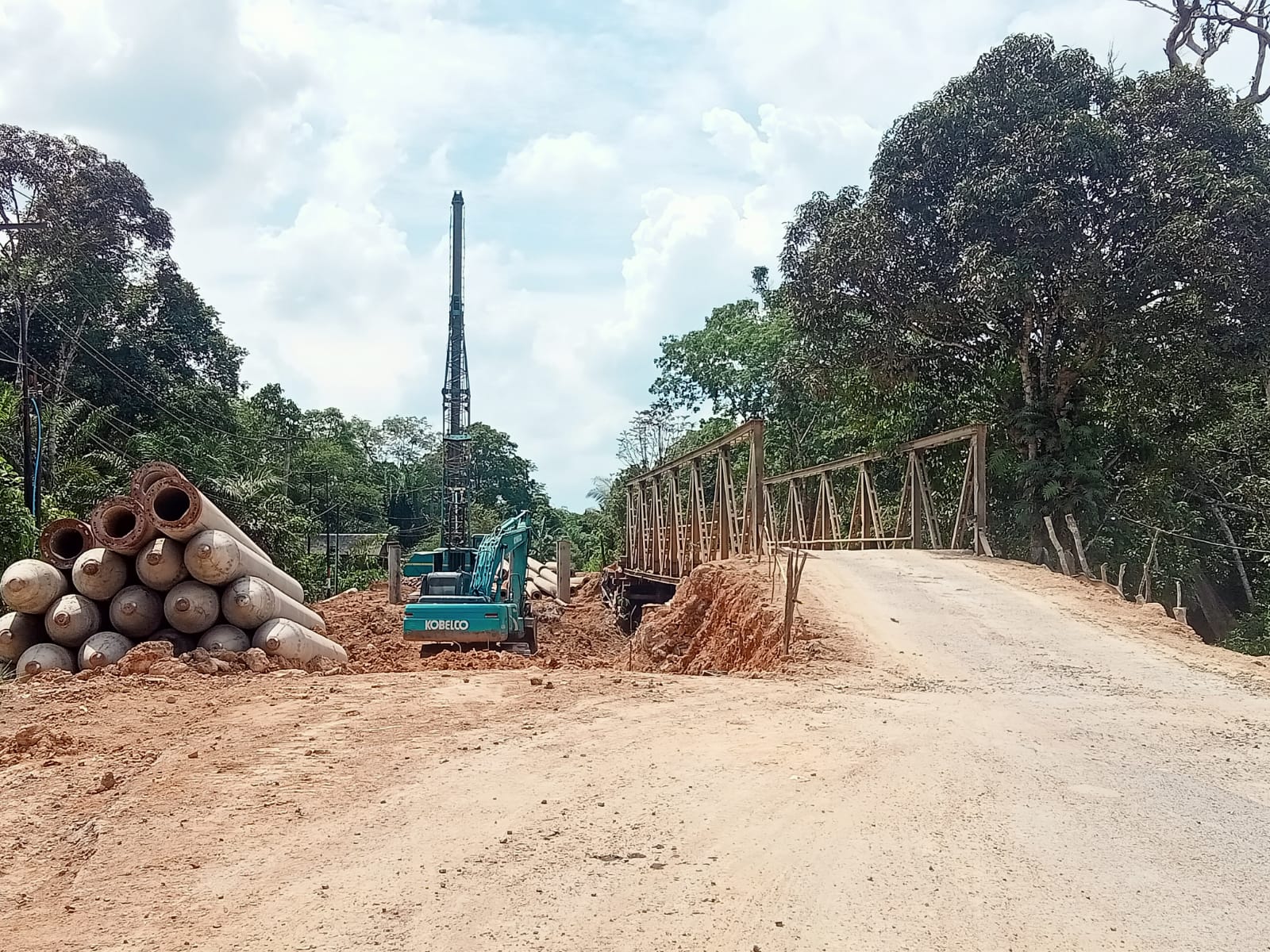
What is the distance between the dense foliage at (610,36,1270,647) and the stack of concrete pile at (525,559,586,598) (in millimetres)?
10315

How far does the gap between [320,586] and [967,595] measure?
29.6 metres

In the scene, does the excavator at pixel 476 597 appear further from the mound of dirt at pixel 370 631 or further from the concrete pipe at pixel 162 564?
the concrete pipe at pixel 162 564

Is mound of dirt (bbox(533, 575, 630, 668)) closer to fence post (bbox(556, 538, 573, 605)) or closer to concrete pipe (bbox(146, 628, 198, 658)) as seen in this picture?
fence post (bbox(556, 538, 573, 605))

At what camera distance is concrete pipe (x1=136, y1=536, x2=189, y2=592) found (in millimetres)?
10039

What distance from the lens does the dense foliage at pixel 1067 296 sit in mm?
16422

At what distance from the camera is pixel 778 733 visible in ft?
21.1

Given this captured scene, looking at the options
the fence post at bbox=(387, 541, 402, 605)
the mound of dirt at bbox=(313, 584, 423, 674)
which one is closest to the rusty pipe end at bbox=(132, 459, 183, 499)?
the mound of dirt at bbox=(313, 584, 423, 674)

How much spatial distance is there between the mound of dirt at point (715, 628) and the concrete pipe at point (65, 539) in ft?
22.0

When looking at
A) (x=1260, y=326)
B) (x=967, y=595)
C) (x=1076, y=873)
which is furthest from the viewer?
(x=1260, y=326)

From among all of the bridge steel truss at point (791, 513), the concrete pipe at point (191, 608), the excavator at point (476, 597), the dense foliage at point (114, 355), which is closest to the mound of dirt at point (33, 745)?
the concrete pipe at point (191, 608)

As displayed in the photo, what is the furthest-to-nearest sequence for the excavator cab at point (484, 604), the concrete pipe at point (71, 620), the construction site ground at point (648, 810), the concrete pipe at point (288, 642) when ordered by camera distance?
1. the excavator cab at point (484, 604)
2. the concrete pipe at point (288, 642)
3. the concrete pipe at point (71, 620)
4. the construction site ground at point (648, 810)

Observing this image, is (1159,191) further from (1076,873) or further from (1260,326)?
(1076,873)

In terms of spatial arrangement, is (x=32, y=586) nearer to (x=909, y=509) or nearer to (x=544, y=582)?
(x=909, y=509)

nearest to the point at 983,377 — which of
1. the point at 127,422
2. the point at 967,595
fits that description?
the point at 967,595
